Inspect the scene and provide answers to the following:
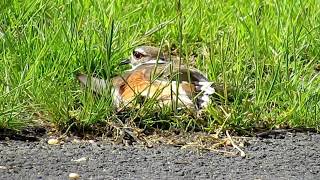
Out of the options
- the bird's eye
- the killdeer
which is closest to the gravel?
the killdeer

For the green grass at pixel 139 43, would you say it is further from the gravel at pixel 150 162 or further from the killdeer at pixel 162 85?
the gravel at pixel 150 162

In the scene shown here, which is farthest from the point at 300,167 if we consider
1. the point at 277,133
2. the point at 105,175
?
the point at 105,175

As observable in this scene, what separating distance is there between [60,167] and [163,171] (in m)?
0.46

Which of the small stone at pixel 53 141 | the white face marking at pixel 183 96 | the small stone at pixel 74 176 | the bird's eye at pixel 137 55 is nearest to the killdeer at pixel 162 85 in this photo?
the white face marking at pixel 183 96

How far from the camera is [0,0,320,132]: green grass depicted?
14.8 feet

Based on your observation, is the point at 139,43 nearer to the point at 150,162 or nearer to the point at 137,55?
the point at 137,55

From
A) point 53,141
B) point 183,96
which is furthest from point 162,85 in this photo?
point 53,141

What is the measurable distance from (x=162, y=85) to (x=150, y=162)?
782 mm

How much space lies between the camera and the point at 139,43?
5.31 meters

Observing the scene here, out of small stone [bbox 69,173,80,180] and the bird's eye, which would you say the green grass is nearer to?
the bird's eye

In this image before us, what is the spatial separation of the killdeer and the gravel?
41 centimetres

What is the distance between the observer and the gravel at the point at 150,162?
3863 millimetres

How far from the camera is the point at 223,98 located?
4.71 meters

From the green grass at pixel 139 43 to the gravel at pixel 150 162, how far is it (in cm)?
26
